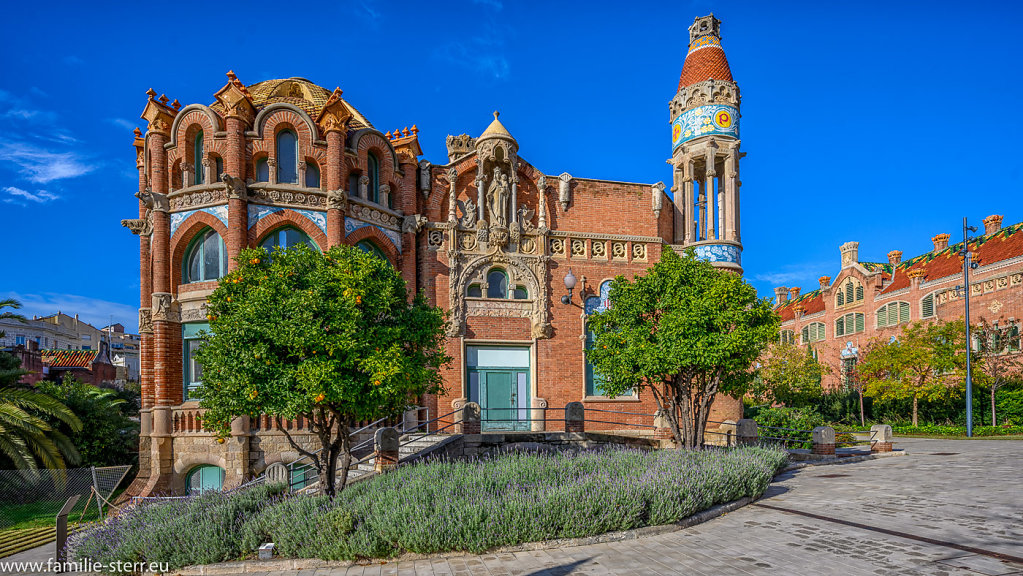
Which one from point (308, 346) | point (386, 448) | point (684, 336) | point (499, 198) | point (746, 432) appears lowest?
point (746, 432)

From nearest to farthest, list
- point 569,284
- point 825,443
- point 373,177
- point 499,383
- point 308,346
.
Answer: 1. point 308,346
2. point 825,443
3. point 373,177
4. point 569,284
5. point 499,383

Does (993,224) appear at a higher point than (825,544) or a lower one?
higher

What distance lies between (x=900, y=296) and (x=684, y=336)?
113 ft

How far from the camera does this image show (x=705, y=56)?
83.9 feet

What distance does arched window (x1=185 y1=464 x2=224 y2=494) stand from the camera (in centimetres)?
1947

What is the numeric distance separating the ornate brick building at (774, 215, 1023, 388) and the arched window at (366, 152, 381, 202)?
2542 centimetres

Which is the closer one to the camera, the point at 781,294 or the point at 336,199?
the point at 336,199

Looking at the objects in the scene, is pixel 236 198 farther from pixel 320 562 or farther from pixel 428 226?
pixel 320 562

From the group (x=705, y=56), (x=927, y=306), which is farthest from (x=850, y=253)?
(x=705, y=56)

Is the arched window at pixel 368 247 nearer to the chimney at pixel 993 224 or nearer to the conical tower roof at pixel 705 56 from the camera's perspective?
the conical tower roof at pixel 705 56

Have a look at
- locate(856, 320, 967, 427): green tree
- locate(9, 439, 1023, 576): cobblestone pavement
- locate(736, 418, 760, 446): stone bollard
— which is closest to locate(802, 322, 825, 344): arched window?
locate(856, 320, 967, 427): green tree

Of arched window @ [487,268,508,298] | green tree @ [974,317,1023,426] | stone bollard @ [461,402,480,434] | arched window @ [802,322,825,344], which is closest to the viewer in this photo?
stone bollard @ [461,402,480,434]

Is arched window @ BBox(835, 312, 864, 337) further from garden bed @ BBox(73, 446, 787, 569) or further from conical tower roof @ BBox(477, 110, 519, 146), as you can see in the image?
garden bed @ BBox(73, 446, 787, 569)

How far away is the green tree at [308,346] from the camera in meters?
12.7
